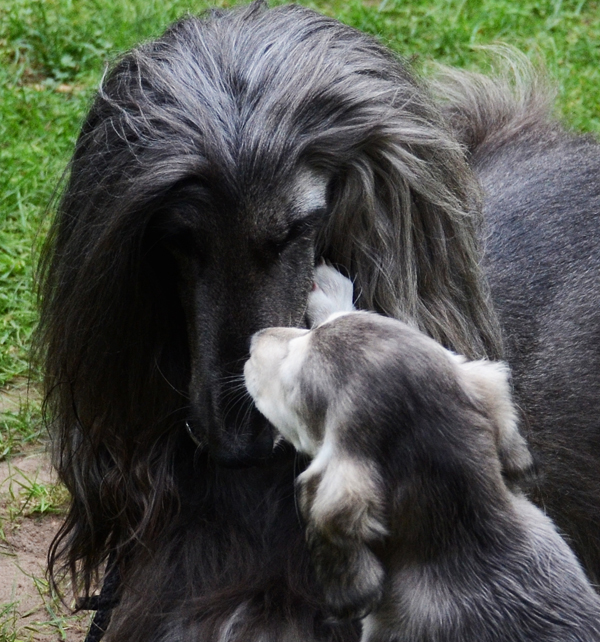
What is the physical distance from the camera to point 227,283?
303cm

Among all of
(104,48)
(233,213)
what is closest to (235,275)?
(233,213)

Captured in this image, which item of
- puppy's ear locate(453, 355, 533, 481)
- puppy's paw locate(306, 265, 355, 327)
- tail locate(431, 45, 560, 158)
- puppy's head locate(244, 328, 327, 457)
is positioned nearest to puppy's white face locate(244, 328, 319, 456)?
puppy's head locate(244, 328, 327, 457)

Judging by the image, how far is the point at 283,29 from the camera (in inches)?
127

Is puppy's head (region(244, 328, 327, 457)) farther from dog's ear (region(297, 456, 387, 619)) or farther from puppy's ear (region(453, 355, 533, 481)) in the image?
puppy's ear (region(453, 355, 533, 481))

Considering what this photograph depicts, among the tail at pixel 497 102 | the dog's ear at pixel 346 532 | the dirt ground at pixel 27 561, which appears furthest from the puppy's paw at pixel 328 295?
the dirt ground at pixel 27 561

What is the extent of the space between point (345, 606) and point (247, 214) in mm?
1002

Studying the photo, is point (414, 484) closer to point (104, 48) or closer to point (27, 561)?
point (27, 561)

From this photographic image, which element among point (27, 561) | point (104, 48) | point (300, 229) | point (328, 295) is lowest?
point (27, 561)

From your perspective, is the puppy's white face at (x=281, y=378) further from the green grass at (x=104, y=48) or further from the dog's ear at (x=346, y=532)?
the green grass at (x=104, y=48)

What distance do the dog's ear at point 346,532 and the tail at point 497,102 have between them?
76.6 inches

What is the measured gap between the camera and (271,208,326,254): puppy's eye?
9.97 ft

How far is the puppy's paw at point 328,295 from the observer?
324cm

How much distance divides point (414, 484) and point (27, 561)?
79.9 inches

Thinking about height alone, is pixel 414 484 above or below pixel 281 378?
below
